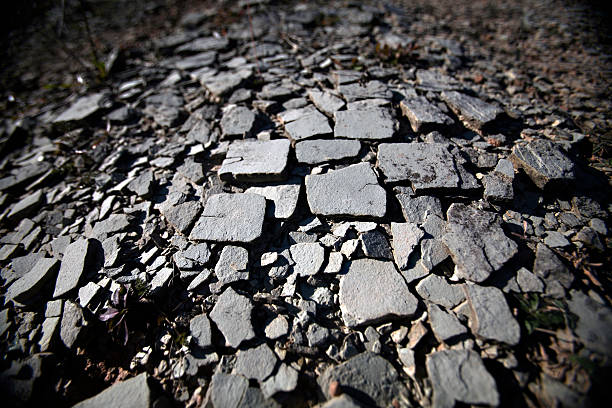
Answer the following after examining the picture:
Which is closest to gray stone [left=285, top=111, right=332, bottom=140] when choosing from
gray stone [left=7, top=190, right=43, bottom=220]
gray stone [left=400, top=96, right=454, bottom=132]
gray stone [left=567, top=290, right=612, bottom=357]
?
gray stone [left=400, top=96, right=454, bottom=132]

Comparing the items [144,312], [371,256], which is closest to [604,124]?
[371,256]

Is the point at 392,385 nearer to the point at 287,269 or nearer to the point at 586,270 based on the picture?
the point at 287,269

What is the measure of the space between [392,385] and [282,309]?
0.64m

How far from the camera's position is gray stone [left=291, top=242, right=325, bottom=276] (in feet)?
5.35

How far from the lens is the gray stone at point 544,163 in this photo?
1791 mm

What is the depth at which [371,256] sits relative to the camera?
5.39 ft

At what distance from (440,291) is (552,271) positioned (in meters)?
0.60

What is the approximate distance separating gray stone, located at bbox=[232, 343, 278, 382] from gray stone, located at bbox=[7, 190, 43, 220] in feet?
8.03

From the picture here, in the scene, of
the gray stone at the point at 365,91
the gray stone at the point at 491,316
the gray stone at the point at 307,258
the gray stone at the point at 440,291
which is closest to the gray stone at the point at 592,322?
the gray stone at the point at 491,316

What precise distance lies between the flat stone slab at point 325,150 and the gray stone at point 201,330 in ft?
4.17

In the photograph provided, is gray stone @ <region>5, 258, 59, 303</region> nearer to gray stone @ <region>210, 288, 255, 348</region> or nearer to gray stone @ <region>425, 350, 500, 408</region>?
gray stone @ <region>210, 288, 255, 348</region>

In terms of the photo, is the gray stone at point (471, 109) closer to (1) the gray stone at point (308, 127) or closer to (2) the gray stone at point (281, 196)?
(1) the gray stone at point (308, 127)

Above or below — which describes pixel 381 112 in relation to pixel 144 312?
above

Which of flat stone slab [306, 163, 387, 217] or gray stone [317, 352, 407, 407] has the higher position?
flat stone slab [306, 163, 387, 217]
